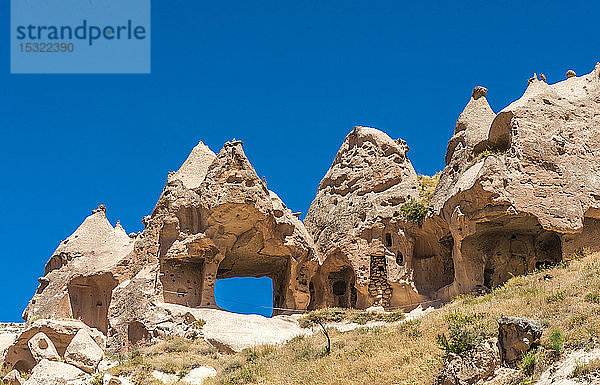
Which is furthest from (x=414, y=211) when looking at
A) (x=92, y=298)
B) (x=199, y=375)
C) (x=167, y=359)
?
(x=92, y=298)

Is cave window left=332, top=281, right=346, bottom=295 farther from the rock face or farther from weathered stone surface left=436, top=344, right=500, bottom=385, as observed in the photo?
weathered stone surface left=436, top=344, right=500, bottom=385

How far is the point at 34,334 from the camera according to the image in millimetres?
30875

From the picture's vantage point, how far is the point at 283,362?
2305 centimetres

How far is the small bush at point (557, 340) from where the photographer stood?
17219 mm

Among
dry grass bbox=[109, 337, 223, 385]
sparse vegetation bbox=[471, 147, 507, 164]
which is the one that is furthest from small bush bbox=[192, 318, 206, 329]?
sparse vegetation bbox=[471, 147, 507, 164]

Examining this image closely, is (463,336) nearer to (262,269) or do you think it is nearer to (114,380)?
(114,380)

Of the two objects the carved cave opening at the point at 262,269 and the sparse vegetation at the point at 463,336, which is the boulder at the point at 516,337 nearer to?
the sparse vegetation at the point at 463,336

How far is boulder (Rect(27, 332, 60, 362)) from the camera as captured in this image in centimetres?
2667

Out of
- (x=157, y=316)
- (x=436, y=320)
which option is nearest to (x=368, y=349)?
(x=436, y=320)

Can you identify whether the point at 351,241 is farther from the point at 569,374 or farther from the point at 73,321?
the point at 569,374

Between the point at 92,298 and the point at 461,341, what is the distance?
22.2 meters

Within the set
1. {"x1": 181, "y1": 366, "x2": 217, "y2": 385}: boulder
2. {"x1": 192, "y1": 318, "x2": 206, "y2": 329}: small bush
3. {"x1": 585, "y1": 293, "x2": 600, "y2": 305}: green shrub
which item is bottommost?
{"x1": 181, "y1": 366, "x2": 217, "y2": 385}: boulder

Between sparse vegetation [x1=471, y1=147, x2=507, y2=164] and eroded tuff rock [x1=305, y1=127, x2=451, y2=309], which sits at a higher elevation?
sparse vegetation [x1=471, y1=147, x2=507, y2=164]

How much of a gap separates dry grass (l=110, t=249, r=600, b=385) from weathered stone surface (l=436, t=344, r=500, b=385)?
1.94ft
